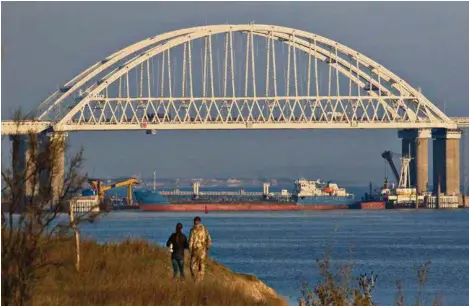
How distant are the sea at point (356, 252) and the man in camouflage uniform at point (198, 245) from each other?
211cm

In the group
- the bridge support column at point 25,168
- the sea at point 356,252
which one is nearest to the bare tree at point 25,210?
the bridge support column at point 25,168

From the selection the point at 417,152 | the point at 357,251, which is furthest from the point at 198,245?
the point at 417,152

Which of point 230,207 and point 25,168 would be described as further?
point 230,207

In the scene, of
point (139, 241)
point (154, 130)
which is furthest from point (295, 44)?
point (139, 241)

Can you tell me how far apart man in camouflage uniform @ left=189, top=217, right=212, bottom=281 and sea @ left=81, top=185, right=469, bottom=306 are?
2.11 m

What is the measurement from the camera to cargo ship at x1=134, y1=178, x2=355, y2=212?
143500mm

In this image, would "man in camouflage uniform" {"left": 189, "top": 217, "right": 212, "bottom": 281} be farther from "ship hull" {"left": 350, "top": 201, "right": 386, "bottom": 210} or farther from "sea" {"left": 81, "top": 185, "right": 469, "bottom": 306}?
"ship hull" {"left": 350, "top": 201, "right": 386, "bottom": 210}

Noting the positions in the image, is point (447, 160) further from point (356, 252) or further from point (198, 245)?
point (198, 245)

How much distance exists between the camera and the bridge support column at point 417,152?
144 meters

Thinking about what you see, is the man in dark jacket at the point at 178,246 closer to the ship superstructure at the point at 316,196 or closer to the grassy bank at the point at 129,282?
the grassy bank at the point at 129,282

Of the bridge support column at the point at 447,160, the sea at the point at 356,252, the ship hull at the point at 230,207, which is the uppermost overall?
the bridge support column at the point at 447,160

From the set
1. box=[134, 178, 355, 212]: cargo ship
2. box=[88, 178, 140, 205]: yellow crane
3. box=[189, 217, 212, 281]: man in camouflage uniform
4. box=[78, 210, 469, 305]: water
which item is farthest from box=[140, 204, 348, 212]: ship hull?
box=[189, 217, 212, 281]: man in camouflage uniform

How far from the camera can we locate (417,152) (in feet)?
474

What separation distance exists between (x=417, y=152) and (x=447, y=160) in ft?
9.79
